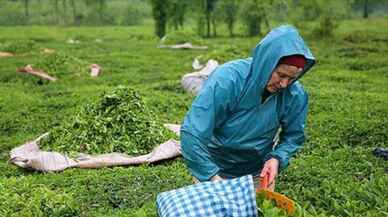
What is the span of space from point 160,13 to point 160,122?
1824cm

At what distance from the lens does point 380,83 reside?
1130 centimetres

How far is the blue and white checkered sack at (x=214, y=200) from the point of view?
2984 millimetres

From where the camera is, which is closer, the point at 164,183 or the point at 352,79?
the point at 164,183

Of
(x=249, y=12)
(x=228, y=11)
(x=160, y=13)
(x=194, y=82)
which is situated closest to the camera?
→ (x=194, y=82)

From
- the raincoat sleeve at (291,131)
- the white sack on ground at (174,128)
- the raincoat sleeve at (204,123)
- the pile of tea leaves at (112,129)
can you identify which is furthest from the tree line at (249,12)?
the raincoat sleeve at (204,123)

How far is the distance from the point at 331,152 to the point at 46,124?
3898 mm

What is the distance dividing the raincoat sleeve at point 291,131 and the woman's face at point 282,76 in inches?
10.4

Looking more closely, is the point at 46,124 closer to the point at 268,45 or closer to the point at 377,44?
the point at 268,45

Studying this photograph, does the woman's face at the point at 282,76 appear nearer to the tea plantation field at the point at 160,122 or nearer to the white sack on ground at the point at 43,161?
the tea plantation field at the point at 160,122

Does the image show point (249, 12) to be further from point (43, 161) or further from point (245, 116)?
point (245, 116)

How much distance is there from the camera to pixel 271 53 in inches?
120

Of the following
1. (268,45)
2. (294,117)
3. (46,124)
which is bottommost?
(46,124)

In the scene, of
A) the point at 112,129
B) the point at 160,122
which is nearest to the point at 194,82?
the point at 160,122

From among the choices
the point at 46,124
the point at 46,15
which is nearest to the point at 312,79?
the point at 46,124
